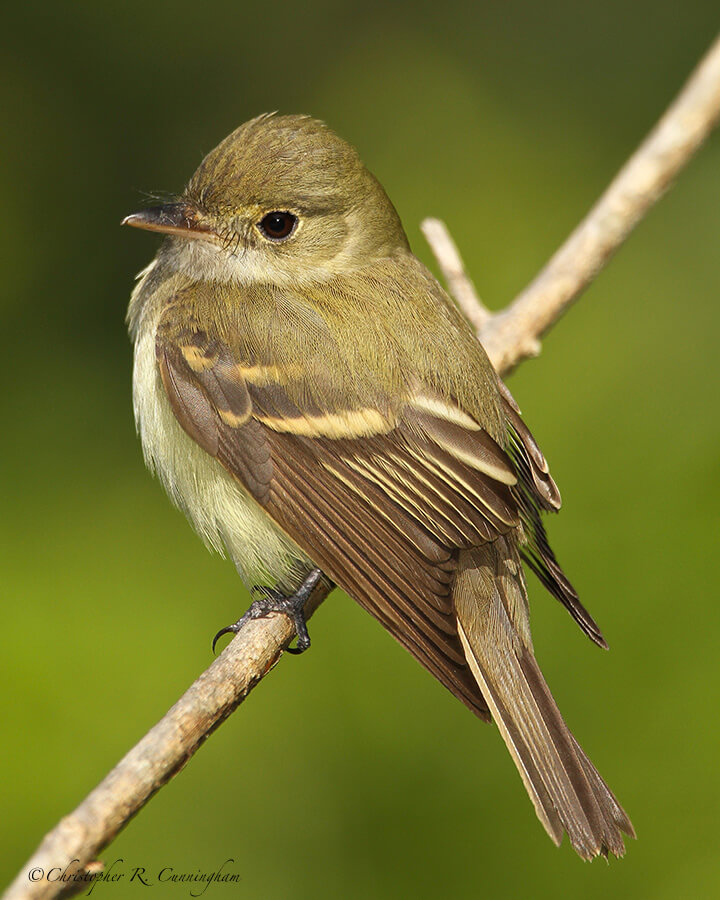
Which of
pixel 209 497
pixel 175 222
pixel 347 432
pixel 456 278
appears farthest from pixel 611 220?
pixel 209 497

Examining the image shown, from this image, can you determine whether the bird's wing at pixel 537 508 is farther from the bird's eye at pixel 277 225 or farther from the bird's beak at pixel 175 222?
the bird's beak at pixel 175 222

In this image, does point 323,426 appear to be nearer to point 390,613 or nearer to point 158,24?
point 390,613

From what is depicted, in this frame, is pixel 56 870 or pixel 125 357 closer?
pixel 56 870

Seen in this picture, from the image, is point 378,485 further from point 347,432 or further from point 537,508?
point 537,508

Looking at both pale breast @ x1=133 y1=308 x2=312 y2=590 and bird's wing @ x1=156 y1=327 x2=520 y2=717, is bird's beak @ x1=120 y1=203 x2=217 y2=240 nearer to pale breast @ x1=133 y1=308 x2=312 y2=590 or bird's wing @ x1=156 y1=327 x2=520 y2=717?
pale breast @ x1=133 y1=308 x2=312 y2=590

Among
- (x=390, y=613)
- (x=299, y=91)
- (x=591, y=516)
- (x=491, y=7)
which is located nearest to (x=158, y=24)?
(x=299, y=91)
